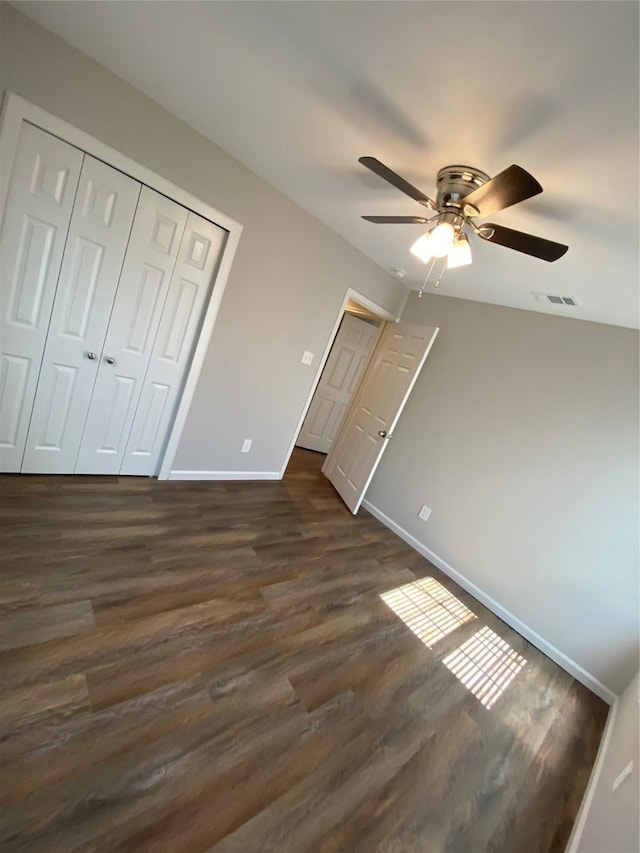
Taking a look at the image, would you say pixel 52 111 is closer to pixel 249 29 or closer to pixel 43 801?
pixel 249 29

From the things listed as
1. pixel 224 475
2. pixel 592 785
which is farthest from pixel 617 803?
pixel 224 475

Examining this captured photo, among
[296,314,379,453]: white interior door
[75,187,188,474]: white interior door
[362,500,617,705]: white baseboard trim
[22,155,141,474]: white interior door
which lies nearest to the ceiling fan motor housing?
[75,187,188,474]: white interior door

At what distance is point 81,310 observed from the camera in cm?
230

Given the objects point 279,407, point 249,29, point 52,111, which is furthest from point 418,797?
point 52,111

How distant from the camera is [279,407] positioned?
355 centimetres

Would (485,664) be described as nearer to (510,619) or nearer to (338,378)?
(510,619)

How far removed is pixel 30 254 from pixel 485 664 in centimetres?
370

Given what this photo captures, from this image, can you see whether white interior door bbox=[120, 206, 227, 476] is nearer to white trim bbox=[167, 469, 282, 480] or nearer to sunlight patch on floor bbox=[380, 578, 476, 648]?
white trim bbox=[167, 469, 282, 480]

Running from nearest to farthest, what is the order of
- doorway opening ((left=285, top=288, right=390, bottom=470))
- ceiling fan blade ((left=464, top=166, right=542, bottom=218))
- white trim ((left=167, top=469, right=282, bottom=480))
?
ceiling fan blade ((left=464, top=166, right=542, bottom=218)), white trim ((left=167, top=469, right=282, bottom=480)), doorway opening ((left=285, top=288, right=390, bottom=470))

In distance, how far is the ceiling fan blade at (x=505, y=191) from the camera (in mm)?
1147

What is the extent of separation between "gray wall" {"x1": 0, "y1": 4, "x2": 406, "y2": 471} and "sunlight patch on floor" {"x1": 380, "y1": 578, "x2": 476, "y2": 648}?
5.74ft

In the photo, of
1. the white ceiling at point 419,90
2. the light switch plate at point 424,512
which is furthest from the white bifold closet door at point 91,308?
the light switch plate at point 424,512

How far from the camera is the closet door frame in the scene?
5.92 ft

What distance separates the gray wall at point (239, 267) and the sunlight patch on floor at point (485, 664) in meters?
2.28
